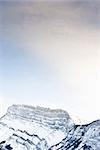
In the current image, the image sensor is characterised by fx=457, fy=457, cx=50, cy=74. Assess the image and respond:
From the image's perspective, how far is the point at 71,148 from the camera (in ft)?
16.5

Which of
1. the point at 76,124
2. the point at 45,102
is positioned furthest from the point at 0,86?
the point at 76,124

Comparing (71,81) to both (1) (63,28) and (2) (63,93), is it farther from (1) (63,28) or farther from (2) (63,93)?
(1) (63,28)

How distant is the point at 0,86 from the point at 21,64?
35 centimetres

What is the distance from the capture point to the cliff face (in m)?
5.03

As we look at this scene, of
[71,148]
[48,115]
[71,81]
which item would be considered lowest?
[71,148]

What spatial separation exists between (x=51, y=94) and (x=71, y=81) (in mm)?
270

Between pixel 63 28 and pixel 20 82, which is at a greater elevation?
pixel 63 28

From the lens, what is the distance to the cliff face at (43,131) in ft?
16.5

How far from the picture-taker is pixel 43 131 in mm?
5145

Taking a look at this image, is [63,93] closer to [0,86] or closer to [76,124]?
[76,124]

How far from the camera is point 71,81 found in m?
5.18

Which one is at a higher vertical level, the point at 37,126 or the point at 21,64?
the point at 21,64

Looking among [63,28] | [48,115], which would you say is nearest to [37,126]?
[48,115]

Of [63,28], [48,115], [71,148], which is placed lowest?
[71,148]
